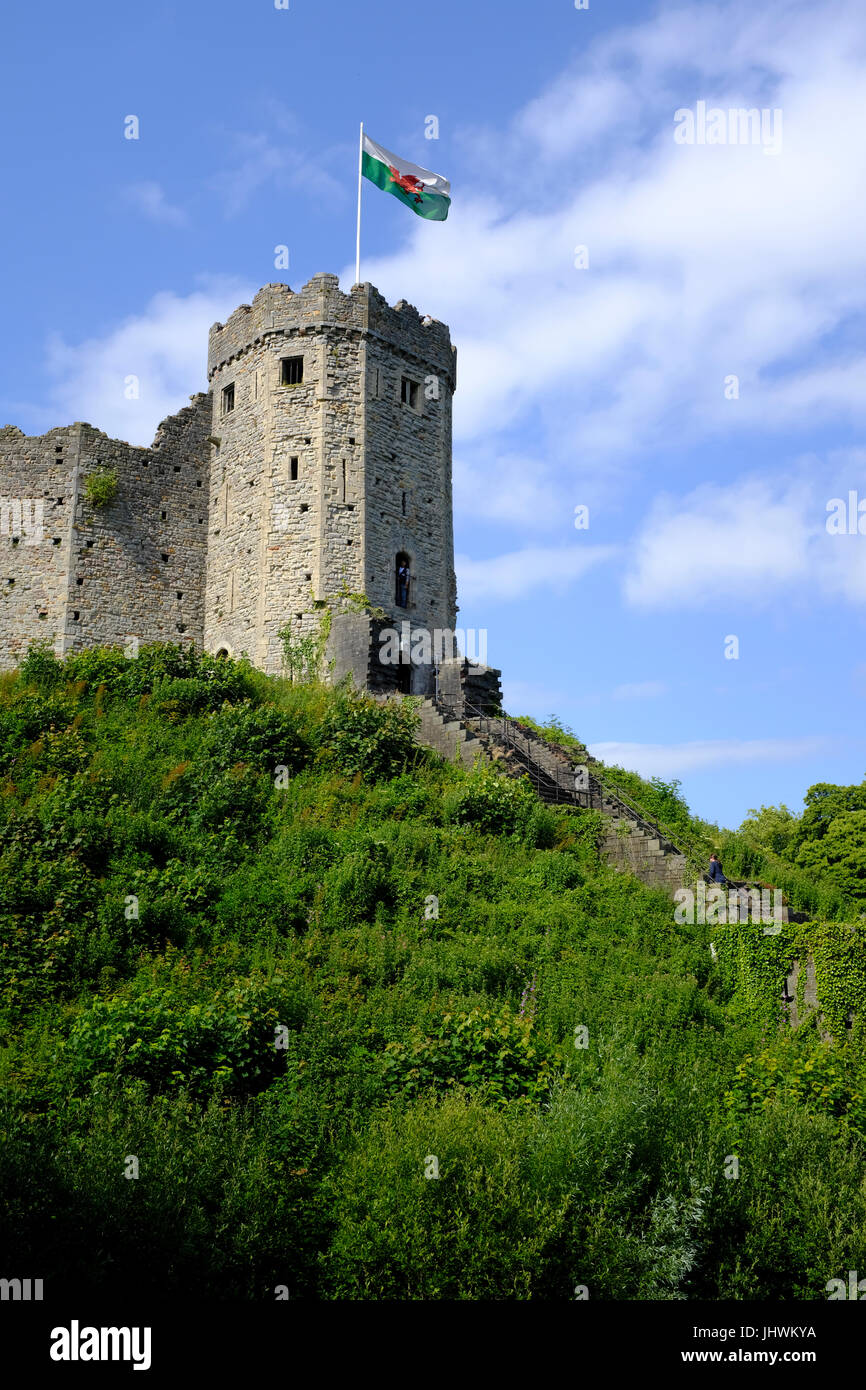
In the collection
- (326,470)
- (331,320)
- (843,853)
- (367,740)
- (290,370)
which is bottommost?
(843,853)

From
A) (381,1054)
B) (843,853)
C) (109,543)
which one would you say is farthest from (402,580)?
(381,1054)

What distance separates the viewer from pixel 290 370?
103 ft

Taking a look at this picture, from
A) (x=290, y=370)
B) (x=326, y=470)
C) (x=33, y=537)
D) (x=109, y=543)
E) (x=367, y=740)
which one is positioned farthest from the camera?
(x=109, y=543)

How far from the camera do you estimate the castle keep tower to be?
2984 centimetres

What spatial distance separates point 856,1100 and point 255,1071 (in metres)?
6.59

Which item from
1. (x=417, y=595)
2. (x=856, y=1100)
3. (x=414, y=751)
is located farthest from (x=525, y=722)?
(x=856, y=1100)

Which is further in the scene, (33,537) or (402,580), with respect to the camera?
(33,537)

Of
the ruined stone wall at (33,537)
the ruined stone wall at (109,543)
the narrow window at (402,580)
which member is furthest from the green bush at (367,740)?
the ruined stone wall at (33,537)

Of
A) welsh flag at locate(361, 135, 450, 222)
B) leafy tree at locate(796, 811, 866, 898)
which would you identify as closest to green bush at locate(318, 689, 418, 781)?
leafy tree at locate(796, 811, 866, 898)

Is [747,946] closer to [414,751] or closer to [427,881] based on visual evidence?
[427,881]

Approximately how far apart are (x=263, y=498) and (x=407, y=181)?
894 centimetres

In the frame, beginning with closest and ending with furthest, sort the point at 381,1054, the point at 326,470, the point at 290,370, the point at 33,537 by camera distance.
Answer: the point at 381,1054 < the point at 326,470 < the point at 290,370 < the point at 33,537

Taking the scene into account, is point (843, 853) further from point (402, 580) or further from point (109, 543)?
point (109, 543)
